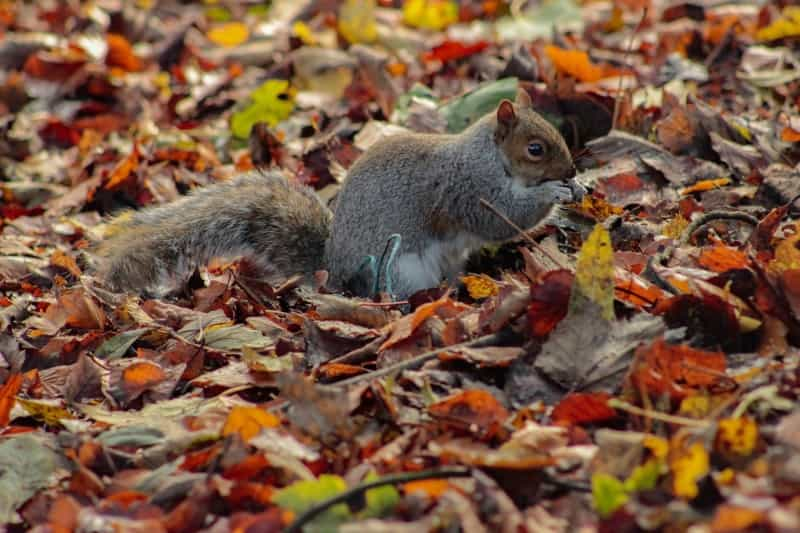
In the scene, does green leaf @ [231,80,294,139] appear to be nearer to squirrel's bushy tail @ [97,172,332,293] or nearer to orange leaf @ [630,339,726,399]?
squirrel's bushy tail @ [97,172,332,293]

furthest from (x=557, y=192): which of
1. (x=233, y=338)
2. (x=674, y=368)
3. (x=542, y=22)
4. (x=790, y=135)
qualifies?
(x=542, y=22)

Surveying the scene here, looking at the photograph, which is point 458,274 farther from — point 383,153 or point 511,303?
point 511,303

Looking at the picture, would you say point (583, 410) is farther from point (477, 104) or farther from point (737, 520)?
point (477, 104)

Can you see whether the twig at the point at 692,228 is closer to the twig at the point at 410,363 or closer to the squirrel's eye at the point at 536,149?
the twig at the point at 410,363

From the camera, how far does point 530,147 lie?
393cm

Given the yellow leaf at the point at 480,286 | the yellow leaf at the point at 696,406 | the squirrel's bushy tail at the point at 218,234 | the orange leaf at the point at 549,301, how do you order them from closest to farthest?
the yellow leaf at the point at 696,406, the orange leaf at the point at 549,301, the yellow leaf at the point at 480,286, the squirrel's bushy tail at the point at 218,234

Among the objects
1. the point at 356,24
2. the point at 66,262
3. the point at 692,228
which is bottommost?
the point at 66,262

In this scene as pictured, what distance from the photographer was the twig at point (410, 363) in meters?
2.53

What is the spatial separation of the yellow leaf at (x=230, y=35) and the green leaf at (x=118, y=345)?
408cm

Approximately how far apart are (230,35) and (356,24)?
1.15 meters

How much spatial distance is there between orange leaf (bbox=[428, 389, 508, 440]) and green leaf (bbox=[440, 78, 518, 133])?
8.40ft

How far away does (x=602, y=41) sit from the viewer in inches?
237

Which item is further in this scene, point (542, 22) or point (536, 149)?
point (542, 22)

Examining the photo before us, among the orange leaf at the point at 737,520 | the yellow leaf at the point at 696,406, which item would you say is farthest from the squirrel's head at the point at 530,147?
the orange leaf at the point at 737,520
